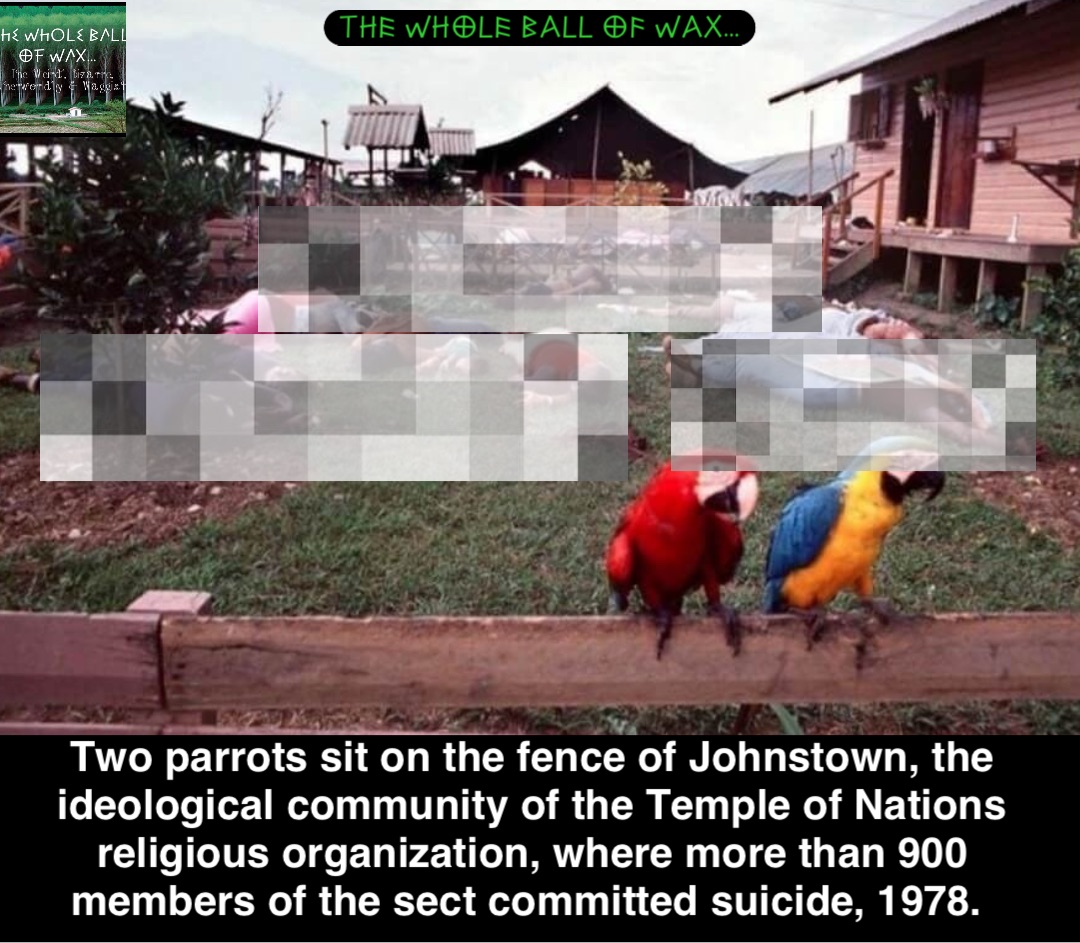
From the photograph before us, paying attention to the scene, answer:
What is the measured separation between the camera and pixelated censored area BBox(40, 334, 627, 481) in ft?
15.8

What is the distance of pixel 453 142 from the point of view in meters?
17.9

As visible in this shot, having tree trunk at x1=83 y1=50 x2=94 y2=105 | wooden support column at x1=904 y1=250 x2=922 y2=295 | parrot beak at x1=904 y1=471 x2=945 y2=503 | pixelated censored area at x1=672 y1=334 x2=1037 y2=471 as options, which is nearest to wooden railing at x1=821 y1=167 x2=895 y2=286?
wooden support column at x1=904 y1=250 x2=922 y2=295

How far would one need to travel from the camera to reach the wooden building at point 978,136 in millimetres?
8961

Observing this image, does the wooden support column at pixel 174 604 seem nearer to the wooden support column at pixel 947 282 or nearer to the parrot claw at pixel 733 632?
the parrot claw at pixel 733 632

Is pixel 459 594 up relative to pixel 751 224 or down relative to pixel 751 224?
down

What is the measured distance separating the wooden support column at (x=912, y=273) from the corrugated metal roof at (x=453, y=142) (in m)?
8.21

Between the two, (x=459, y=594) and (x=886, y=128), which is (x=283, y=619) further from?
(x=886, y=128)

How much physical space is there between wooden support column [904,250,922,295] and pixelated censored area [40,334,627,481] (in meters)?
5.90

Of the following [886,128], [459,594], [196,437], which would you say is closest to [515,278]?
[886,128]

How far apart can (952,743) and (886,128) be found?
13.1 meters

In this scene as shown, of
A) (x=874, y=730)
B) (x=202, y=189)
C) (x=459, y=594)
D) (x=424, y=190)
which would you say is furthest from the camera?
(x=424, y=190)

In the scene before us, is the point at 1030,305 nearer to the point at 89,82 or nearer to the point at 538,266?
the point at 538,266

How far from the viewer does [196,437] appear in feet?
16.6

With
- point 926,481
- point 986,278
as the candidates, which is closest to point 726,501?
point 926,481
